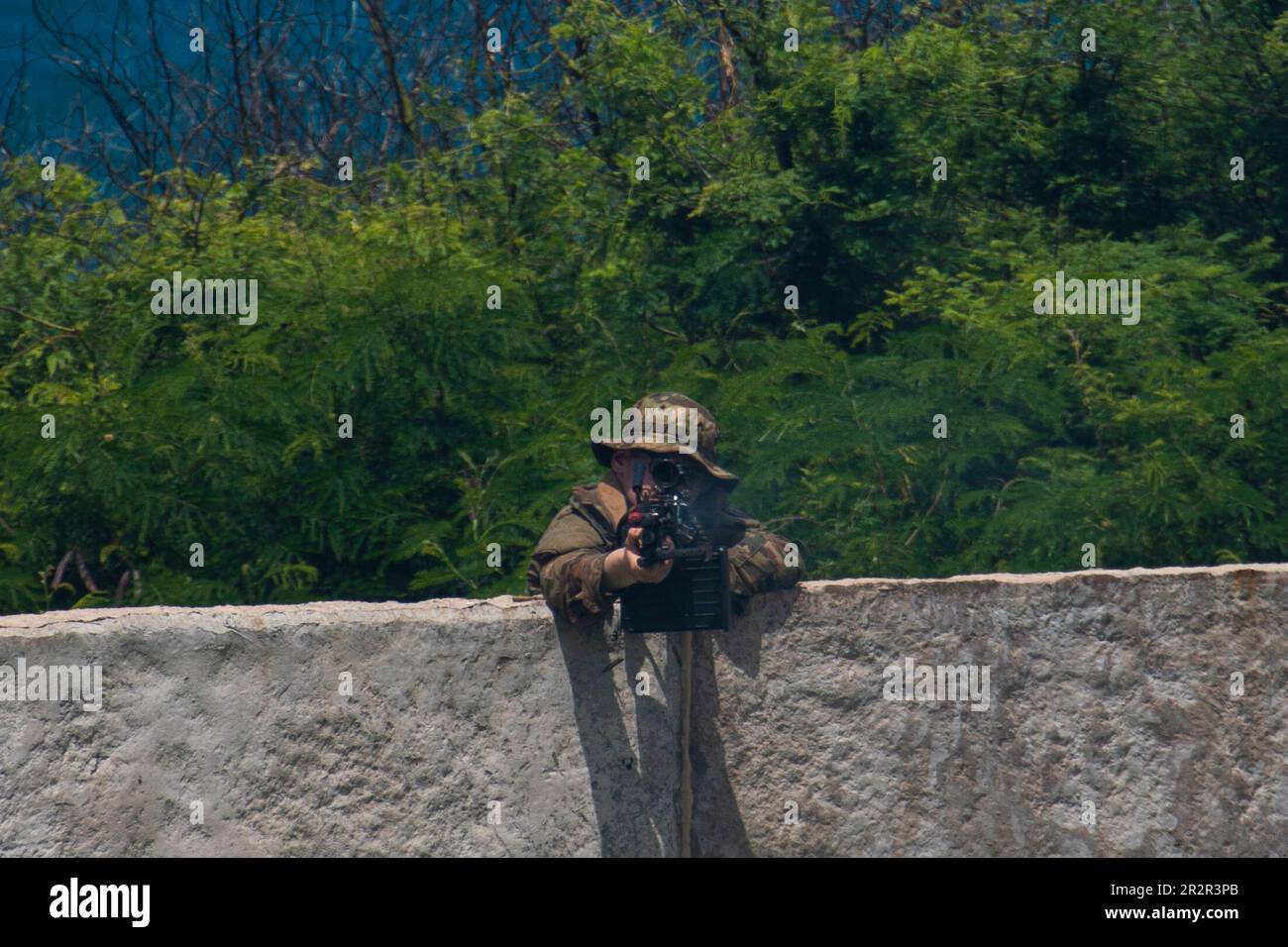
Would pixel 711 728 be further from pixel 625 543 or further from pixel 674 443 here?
pixel 674 443

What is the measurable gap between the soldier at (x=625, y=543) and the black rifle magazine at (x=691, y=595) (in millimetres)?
69

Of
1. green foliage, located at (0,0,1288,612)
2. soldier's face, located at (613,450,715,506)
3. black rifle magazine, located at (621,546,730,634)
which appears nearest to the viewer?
black rifle magazine, located at (621,546,730,634)

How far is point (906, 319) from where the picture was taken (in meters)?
7.49

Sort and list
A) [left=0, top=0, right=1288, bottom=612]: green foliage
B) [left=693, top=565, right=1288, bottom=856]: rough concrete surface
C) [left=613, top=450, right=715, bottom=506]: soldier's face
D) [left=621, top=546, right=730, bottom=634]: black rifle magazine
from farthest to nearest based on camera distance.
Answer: [left=0, top=0, right=1288, bottom=612]: green foliage
[left=613, top=450, right=715, bottom=506]: soldier's face
[left=693, top=565, right=1288, bottom=856]: rough concrete surface
[left=621, top=546, right=730, bottom=634]: black rifle magazine

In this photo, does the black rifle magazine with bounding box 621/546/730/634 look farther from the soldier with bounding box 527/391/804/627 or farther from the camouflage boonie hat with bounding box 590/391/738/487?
the camouflage boonie hat with bounding box 590/391/738/487

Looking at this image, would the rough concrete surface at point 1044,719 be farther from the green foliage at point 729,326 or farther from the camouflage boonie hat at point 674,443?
the green foliage at point 729,326

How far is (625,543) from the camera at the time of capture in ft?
12.9

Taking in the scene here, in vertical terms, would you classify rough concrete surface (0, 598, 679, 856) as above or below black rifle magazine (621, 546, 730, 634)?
below

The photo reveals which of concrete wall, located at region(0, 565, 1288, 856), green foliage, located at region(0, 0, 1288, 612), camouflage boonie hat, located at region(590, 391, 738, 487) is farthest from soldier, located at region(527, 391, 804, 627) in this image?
green foliage, located at region(0, 0, 1288, 612)

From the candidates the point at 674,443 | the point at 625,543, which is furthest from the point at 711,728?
the point at 674,443

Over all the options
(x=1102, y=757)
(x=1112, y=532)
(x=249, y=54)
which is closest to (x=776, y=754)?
(x=1102, y=757)

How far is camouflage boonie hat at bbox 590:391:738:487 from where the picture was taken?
443 cm

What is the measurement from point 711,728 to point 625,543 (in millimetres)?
649

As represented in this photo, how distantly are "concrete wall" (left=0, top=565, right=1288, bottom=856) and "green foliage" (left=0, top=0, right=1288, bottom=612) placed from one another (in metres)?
2.07
